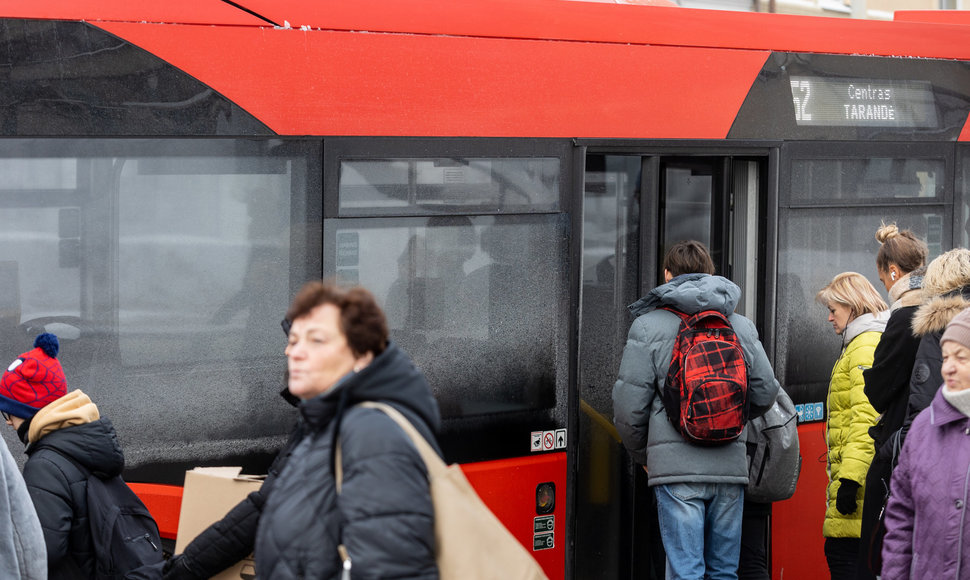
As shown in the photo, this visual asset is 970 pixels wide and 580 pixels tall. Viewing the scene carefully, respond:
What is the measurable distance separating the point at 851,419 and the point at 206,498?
262 centimetres

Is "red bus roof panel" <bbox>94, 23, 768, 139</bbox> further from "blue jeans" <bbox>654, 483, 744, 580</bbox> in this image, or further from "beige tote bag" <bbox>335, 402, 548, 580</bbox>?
"beige tote bag" <bbox>335, 402, 548, 580</bbox>

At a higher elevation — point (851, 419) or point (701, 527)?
point (851, 419)

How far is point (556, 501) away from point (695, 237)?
1410mm

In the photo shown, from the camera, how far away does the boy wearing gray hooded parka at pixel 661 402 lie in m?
4.60

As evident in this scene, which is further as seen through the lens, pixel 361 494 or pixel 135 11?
pixel 135 11

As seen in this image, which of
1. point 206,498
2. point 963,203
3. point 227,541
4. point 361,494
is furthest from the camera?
point 963,203

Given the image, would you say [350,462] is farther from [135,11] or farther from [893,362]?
[893,362]

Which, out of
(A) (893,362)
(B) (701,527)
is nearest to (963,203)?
(A) (893,362)

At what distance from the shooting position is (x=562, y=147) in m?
4.85

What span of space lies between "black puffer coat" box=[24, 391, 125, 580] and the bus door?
2242 millimetres

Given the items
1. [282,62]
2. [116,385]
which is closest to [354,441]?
[116,385]

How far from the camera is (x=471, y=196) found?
4680mm

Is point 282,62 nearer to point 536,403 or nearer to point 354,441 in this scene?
point 536,403

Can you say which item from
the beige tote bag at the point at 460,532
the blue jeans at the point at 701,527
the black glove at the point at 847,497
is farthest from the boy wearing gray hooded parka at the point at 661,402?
the beige tote bag at the point at 460,532
